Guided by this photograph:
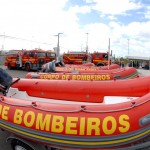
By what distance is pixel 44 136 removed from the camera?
10.4 feet

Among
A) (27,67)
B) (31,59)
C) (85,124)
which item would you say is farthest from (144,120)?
(27,67)

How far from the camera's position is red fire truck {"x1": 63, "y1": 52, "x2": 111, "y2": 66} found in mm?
21344

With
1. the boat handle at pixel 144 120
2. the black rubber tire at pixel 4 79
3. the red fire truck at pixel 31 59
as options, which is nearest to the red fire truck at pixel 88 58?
the red fire truck at pixel 31 59

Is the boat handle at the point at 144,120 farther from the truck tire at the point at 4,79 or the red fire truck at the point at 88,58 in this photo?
the red fire truck at the point at 88,58

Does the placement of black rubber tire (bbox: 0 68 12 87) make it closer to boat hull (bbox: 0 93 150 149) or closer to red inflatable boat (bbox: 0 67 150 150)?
red inflatable boat (bbox: 0 67 150 150)

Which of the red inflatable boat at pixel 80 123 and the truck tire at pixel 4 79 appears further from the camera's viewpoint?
the truck tire at pixel 4 79

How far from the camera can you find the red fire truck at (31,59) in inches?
747

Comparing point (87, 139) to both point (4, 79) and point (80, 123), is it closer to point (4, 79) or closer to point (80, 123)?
point (80, 123)

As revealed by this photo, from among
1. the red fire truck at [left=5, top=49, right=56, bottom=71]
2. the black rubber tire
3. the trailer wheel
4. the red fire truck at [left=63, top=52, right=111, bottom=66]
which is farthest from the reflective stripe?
the red fire truck at [left=63, top=52, right=111, bottom=66]

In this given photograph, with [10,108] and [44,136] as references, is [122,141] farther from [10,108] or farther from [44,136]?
[10,108]

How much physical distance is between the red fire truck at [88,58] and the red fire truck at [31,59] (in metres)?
3.43

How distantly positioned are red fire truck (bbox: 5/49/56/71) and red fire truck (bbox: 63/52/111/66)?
11.2 feet

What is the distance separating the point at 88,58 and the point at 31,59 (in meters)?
5.84

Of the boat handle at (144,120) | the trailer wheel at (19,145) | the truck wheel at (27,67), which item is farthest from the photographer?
the truck wheel at (27,67)
